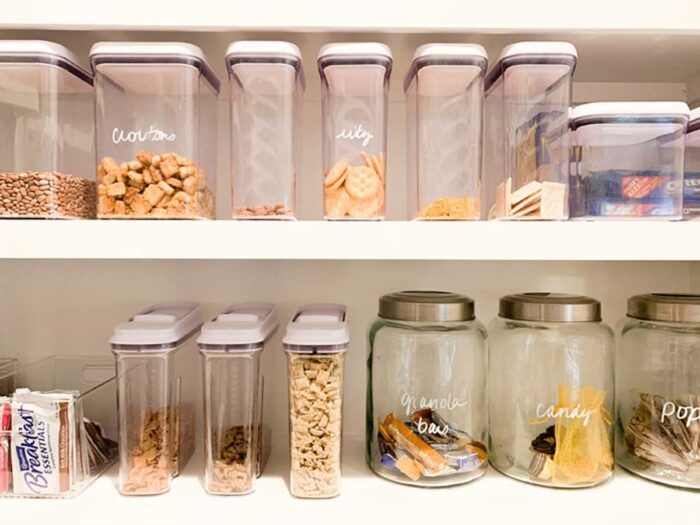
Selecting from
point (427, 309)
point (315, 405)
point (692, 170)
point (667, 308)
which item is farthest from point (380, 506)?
point (692, 170)

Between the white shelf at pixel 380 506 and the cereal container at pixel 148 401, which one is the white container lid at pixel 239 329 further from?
the white shelf at pixel 380 506

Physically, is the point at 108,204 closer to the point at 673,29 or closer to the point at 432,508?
the point at 432,508

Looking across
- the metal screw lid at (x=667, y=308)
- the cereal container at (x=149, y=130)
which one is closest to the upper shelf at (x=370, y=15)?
the cereal container at (x=149, y=130)

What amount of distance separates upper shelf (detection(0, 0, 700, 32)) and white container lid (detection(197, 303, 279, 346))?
0.43 m

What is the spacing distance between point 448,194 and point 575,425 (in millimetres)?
396

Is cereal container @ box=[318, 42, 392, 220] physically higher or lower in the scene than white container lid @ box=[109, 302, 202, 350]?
higher

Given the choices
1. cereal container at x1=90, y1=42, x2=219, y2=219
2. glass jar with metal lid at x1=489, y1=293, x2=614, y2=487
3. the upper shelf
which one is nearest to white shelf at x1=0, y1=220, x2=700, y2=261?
cereal container at x1=90, y1=42, x2=219, y2=219

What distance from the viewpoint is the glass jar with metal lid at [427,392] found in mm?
857

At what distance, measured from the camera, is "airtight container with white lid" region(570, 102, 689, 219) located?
31.6 inches

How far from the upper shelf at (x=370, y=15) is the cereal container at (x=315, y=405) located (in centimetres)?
44

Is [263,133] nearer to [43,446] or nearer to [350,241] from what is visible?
[350,241]

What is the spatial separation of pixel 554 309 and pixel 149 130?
2.17 feet

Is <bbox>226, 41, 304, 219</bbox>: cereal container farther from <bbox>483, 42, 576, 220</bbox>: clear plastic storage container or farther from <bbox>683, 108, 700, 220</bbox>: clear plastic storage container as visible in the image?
<bbox>683, 108, 700, 220</bbox>: clear plastic storage container

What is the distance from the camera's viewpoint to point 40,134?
0.81 meters
